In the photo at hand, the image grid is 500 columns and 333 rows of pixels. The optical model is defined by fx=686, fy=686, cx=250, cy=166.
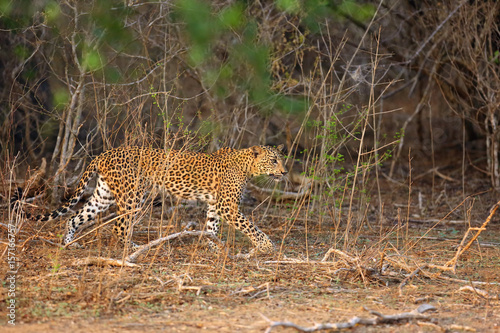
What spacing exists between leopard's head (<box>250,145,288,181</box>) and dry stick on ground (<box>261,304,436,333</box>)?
3521mm

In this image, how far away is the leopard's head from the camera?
820cm

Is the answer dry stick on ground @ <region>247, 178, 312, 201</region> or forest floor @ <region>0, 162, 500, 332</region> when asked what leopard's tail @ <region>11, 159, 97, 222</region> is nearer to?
forest floor @ <region>0, 162, 500, 332</region>

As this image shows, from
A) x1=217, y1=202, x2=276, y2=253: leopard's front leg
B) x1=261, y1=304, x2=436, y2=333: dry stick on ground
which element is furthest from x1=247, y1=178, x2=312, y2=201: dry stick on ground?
x1=261, y1=304, x2=436, y2=333: dry stick on ground

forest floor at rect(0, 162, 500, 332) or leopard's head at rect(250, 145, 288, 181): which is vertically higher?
leopard's head at rect(250, 145, 288, 181)

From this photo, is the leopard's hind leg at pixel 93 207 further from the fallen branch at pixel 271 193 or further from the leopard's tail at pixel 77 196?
the fallen branch at pixel 271 193

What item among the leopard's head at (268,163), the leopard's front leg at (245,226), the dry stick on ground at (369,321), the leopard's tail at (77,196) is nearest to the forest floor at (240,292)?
the dry stick on ground at (369,321)

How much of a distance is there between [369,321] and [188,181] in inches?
155

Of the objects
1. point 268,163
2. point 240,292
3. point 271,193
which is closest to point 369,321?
point 240,292

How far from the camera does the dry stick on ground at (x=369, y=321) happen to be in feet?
14.1

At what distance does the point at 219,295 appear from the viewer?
527 cm

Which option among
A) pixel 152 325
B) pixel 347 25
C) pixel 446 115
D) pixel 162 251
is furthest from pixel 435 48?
pixel 152 325

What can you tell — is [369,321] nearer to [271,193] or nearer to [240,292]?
[240,292]

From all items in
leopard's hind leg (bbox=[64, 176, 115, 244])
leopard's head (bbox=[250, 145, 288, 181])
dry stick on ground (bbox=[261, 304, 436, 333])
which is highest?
leopard's head (bbox=[250, 145, 288, 181])

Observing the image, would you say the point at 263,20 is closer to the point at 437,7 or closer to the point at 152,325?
the point at 437,7
